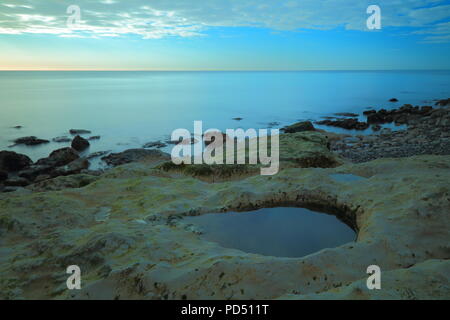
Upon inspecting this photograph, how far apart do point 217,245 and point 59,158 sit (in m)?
14.6

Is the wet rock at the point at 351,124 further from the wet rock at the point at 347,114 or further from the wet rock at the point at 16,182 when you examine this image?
the wet rock at the point at 16,182

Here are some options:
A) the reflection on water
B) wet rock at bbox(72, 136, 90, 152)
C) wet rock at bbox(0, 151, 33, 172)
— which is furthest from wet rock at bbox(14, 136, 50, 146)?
the reflection on water

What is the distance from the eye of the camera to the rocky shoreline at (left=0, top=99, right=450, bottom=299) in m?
3.58

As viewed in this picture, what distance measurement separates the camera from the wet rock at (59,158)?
16000 millimetres

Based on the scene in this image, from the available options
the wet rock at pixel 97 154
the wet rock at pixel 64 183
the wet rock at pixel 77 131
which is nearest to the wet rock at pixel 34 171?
the wet rock at pixel 97 154

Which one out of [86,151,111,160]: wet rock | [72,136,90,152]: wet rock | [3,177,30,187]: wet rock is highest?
[72,136,90,152]: wet rock

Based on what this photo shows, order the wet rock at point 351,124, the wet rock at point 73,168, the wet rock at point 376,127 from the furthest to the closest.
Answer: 1. the wet rock at point 351,124
2. the wet rock at point 376,127
3. the wet rock at point 73,168

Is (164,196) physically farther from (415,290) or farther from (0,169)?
(0,169)

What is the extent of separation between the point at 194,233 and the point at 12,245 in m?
3.06

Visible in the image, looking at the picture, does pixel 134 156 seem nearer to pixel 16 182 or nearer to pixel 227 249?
pixel 16 182

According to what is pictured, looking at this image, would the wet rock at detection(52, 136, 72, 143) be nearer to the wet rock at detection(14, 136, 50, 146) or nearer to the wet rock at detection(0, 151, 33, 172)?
the wet rock at detection(14, 136, 50, 146)

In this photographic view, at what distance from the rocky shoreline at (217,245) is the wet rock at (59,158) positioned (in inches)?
365

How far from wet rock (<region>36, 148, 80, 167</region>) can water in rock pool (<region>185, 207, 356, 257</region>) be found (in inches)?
512

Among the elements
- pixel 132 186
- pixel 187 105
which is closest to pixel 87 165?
pixel 132 186
